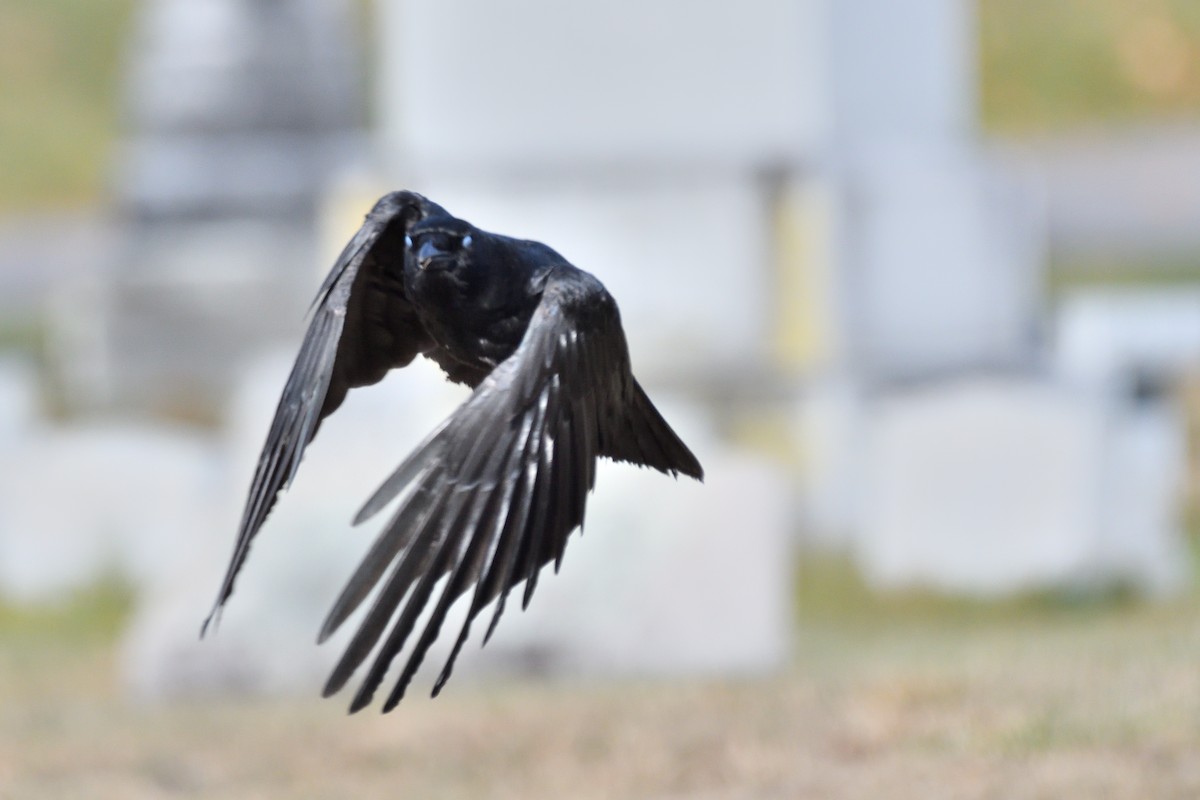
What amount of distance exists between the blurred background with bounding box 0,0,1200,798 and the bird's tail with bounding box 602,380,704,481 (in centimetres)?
141

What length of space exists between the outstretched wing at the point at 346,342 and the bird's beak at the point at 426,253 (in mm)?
100

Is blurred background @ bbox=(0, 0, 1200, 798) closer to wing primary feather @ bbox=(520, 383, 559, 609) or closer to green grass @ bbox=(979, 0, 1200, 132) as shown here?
wing primary feather @ bbox=(520, 383, 559, 609)

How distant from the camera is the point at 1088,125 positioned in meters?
31.5

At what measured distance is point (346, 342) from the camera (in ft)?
10.7

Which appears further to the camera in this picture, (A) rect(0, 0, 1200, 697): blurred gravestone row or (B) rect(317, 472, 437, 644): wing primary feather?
(A) rect(0, 0, 1200, 697): blurred gravestone row

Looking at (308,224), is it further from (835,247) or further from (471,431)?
(471,431)

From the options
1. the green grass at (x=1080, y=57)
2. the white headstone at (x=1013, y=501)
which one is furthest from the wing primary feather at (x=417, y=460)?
the green grass at (x=1080, y=57)

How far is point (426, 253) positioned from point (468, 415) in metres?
0.31

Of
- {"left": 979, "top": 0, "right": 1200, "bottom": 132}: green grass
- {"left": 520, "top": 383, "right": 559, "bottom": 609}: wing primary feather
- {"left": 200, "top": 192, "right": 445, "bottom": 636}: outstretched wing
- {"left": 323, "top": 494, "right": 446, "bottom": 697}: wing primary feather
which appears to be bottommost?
{"left": 323, "top": 494, "right": 446, "bottom": 697}: wing primary feather

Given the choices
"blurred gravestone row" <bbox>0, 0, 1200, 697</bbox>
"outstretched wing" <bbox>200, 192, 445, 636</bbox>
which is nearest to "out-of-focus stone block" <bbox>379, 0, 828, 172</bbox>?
"blurred gravestone row" <bbox>0, 0, 1200, 697</bbox>

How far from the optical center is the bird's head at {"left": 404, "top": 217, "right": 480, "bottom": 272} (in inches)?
118

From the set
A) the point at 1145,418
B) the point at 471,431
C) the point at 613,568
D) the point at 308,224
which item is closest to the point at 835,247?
the point at 1145,418

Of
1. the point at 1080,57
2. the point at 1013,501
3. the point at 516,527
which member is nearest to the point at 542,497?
the point at 516,527

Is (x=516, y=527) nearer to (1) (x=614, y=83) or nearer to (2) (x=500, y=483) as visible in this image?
(2) (x=500, y=483)
